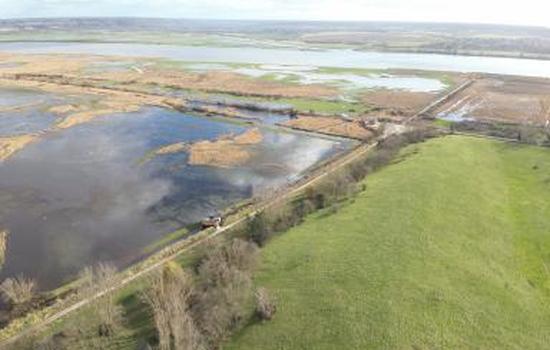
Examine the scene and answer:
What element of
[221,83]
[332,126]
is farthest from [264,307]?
[221,83]

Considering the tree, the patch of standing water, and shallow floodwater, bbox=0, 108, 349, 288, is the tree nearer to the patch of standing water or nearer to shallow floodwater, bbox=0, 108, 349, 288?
shallow floodwater, bbox=0, 108, 349, 288

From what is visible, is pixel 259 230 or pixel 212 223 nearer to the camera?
pixel 259 230

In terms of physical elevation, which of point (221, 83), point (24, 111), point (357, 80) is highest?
point (357, 80)

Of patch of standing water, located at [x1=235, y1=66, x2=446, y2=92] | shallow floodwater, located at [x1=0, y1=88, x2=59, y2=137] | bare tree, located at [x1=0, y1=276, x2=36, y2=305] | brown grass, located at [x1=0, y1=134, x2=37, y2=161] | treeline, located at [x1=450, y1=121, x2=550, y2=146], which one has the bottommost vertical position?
bare tree, located at [x1=0, y1=276, x2=36, y2=305]

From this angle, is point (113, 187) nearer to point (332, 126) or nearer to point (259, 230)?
point (259, 230)

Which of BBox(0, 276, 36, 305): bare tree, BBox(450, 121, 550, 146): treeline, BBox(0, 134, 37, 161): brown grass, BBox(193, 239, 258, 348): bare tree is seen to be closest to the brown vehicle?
BBox(193, 239, 258, 348): bare tree

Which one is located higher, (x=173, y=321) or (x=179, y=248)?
(x=173, y=321)

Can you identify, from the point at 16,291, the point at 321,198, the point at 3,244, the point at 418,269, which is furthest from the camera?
the point at 321,198

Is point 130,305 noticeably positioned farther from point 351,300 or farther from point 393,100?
point 393,100
